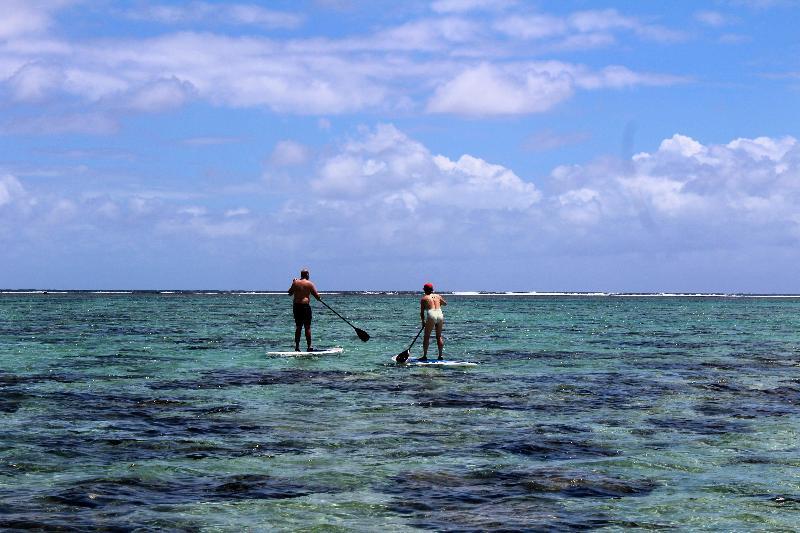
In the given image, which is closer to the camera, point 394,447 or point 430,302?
point 394,447

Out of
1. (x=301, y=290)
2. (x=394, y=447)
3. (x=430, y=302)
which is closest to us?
(x=394, y=447)

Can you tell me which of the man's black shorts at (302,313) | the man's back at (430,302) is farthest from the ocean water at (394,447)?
the man's black shorts at (302,313)

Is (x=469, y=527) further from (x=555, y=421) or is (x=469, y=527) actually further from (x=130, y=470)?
(x=555, y=421)

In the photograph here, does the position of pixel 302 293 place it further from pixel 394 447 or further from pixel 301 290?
pixel 394 447

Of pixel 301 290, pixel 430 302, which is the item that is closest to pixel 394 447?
pixel 430 302

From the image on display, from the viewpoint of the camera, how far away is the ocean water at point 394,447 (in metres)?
9.75

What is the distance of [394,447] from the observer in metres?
13.5

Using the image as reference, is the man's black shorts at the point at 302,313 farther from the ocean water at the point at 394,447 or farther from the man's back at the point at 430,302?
the man's back at the point at 430,302

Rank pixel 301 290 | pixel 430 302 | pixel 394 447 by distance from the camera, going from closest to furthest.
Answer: pixel 394 447, pixel 430 302, pixel 301 290

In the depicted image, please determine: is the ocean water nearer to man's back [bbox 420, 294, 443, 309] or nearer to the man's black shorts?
man's back [bbox 420, 294, 443, 309]

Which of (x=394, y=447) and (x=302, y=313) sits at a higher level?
(x=302, y=313)

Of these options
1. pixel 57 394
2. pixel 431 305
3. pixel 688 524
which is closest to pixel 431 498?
pixel 688 524

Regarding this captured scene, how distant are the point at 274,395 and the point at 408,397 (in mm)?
3039

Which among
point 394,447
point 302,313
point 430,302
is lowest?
point 394,447
